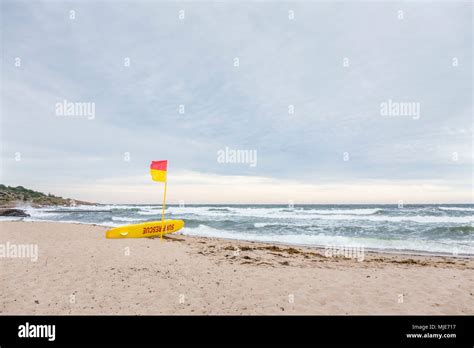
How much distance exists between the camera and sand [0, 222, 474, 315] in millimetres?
4914

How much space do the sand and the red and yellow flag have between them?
4188 mm

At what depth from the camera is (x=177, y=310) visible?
479 centimetres

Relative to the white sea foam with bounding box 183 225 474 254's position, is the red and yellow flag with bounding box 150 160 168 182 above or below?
above

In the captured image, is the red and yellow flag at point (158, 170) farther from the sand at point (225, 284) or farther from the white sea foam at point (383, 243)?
the white sea foam at point (383, 243)

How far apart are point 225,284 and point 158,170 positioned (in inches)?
323

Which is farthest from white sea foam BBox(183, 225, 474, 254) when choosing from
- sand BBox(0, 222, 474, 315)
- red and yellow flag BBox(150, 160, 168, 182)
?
red and yellow flag BBox(150, 160, 168, 182)

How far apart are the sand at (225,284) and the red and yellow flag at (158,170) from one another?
4.19 metres

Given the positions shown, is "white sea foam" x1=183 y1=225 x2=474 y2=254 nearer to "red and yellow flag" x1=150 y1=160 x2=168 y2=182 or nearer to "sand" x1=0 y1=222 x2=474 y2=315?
"sand" x1=0 y1=222 x2=474 y2=315

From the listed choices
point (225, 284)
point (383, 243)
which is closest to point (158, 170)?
point (225, 284)

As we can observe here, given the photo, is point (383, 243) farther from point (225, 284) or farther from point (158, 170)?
point (158, 170)
